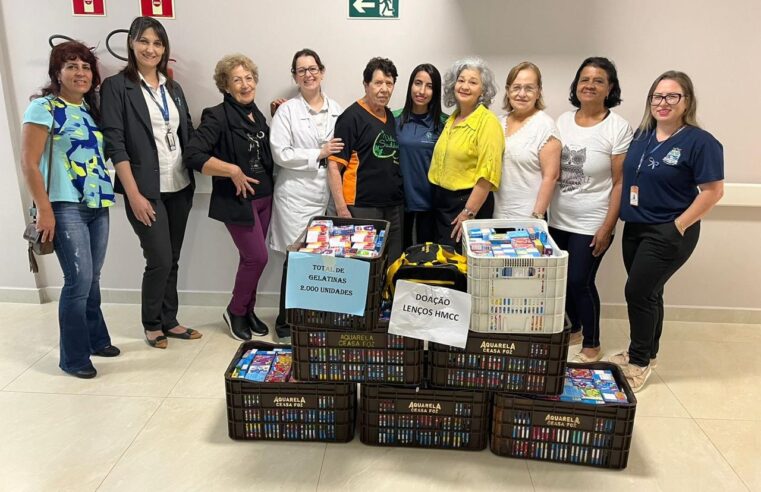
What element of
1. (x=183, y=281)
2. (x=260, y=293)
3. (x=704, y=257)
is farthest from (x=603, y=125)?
(x=183, y=281)

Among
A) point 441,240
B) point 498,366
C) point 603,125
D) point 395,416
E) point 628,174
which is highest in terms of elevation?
point 603,125

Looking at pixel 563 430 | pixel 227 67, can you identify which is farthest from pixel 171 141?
pixel 563 430

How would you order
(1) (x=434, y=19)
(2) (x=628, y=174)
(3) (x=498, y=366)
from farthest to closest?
(1) (x=434, y=19) < (2) (x=628, y=174) < (3) (x=498, y=366)

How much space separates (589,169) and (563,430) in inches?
49.1

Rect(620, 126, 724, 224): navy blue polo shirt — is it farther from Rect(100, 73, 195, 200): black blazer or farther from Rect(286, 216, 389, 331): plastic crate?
Rect(100, 73, 195, 200): black blazer

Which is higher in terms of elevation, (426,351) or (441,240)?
(441,240)

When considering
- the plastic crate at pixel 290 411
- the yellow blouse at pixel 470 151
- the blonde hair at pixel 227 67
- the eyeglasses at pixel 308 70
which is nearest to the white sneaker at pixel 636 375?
the yellow blouse at pixel 470 151

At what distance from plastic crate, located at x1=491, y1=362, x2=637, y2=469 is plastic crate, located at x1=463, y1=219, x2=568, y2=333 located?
337mm

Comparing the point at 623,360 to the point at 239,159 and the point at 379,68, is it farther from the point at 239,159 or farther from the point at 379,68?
the point at 239,159

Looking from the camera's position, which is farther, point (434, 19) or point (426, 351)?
point (434, 19)

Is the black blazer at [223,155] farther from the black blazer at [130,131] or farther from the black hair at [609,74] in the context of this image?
the black hair at [609,74]

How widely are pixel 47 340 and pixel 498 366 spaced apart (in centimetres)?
260

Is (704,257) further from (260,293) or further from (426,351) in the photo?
(260,293)

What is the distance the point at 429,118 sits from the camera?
296 cm
